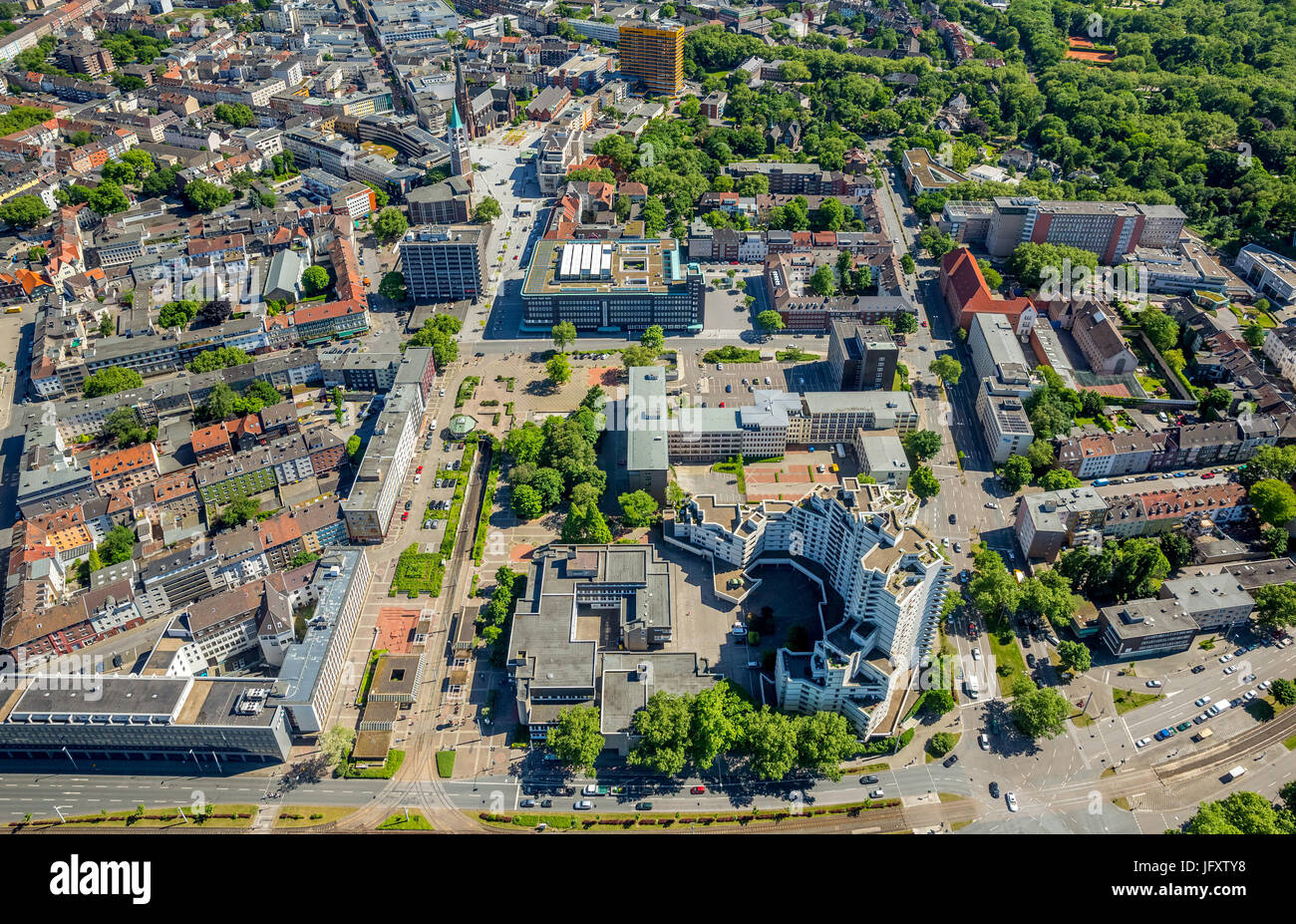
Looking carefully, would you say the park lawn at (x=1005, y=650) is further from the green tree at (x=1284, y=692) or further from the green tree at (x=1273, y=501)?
the green tree at (x=1273, y=501)

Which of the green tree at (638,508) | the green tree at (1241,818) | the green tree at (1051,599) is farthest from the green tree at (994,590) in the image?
the green tree at (638,508)

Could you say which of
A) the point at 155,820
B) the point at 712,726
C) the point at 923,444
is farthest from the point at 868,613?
the point at 155,820

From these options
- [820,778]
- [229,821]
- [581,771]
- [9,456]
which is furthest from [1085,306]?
[9,456]

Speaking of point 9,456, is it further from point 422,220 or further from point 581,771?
point 581,771

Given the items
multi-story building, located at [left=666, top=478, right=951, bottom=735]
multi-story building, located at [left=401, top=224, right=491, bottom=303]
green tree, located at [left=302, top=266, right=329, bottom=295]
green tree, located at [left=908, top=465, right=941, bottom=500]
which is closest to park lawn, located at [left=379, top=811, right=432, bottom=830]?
multi-story building, located at [left=666, top=478, right=951, bottom=735]

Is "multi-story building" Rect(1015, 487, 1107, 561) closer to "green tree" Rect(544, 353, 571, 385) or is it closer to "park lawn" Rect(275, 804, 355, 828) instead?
"green tree" Rect(544, 353, 571, 385)

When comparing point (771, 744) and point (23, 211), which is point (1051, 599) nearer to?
point (771, 744)

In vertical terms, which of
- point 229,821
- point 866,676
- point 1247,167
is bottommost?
point 229,821
